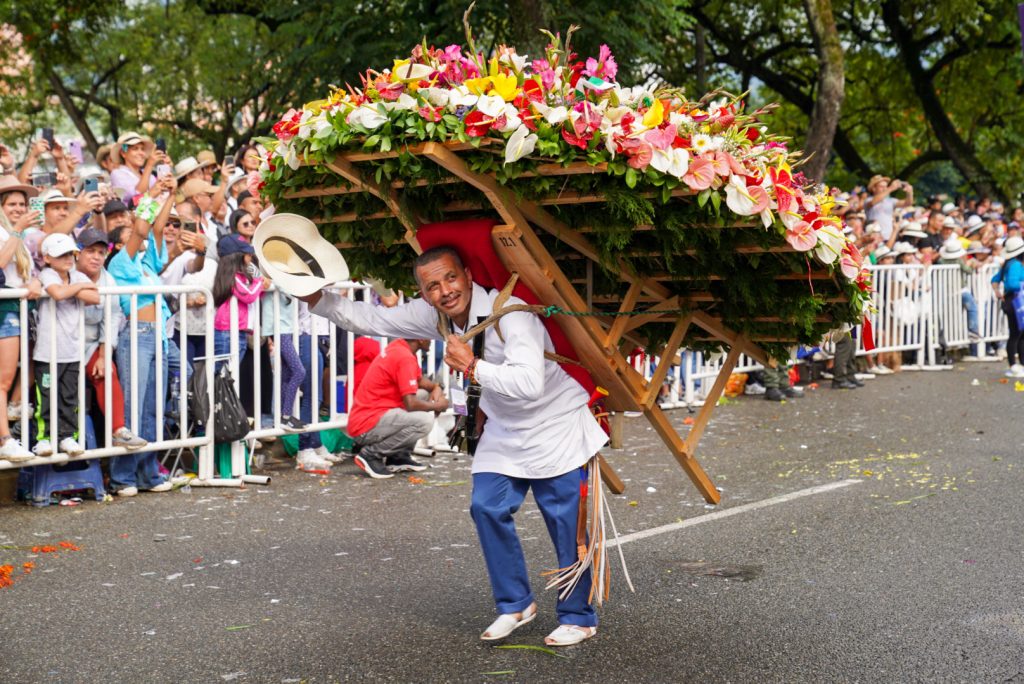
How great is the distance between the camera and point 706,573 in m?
6.88

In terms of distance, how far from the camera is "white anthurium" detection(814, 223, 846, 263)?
5.23 meters

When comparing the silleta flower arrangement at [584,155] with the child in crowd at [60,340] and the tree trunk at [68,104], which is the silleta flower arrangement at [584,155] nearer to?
the child in crowd at [60,340]

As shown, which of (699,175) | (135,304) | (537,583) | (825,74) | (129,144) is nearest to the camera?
(699,175)

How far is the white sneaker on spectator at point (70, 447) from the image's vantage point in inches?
344

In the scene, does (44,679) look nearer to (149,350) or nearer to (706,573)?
(706,573)

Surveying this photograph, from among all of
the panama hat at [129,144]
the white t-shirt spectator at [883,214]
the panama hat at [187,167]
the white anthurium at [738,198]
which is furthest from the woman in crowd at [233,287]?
the white t-shirt spectator at [883,214]

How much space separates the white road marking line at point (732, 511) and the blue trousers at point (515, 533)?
1669 millimetres

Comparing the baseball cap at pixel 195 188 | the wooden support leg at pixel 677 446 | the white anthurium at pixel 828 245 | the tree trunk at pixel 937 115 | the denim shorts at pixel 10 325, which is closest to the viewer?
the white anthurium at pixel 828 245

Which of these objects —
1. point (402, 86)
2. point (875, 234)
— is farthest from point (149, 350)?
point (875, 234)

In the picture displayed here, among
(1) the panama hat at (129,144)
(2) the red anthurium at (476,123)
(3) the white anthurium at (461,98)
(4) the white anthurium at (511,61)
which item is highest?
(1) the panama hat at (129,144)

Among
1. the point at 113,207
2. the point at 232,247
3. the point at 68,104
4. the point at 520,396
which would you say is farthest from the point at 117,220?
the point at 68,104

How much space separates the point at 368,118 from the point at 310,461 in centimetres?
605

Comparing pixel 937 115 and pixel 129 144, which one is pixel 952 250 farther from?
pixel 129 144

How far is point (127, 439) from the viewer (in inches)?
360
